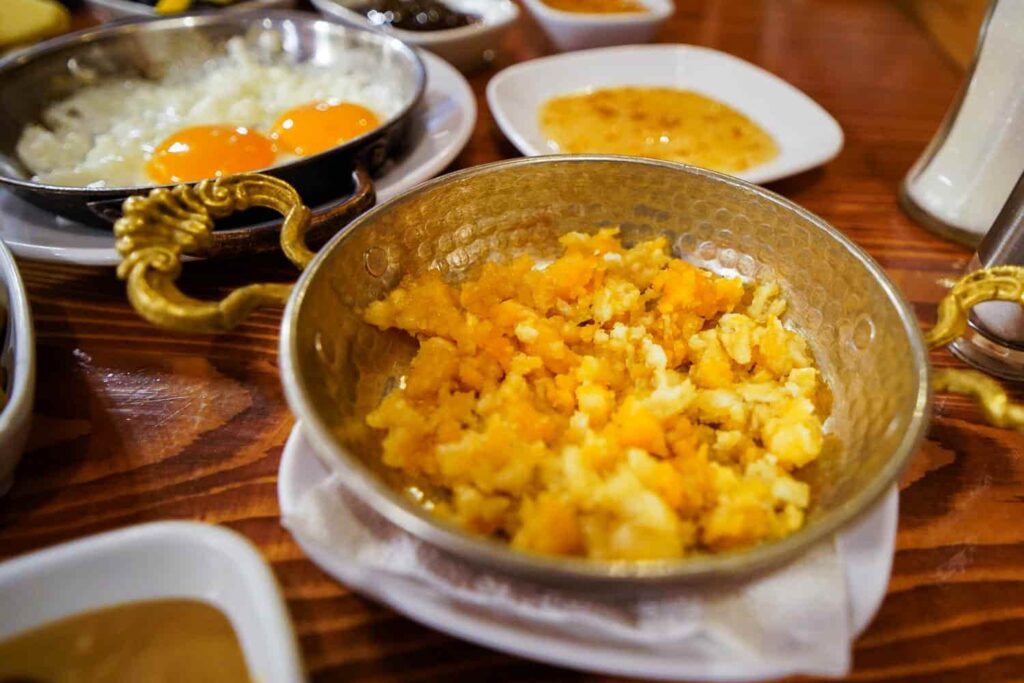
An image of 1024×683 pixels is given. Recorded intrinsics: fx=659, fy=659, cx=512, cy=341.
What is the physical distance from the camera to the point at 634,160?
107 cm

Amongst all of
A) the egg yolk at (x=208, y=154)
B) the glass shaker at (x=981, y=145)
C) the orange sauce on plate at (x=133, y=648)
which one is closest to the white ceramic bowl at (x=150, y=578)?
the orange sauce on plate at (x=133, y=648)

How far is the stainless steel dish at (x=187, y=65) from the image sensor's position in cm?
120

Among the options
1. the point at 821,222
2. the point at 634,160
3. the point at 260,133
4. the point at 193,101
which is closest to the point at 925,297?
the point at 821,222

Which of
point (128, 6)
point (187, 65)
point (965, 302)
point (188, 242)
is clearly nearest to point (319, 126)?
point (187, 65)

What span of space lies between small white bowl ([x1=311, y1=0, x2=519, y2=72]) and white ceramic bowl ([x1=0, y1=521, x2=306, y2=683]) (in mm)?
1482

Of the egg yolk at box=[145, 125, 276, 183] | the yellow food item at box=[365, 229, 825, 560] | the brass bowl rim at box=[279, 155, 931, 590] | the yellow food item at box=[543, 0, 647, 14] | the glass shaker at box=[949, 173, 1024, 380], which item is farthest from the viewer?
the yellow food item at box=[543, 0, 647, 14]

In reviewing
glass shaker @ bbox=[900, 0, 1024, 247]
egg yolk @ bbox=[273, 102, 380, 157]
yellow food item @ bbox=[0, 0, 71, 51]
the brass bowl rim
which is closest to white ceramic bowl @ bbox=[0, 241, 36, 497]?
the brass bowl rim

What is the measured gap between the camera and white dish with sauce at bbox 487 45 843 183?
1.52 meters

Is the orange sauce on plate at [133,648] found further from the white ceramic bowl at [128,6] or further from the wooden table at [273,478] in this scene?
the white ceramic bowl at [128,6]

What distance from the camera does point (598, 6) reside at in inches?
84.8

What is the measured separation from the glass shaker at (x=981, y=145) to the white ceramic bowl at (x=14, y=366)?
5.01 feet

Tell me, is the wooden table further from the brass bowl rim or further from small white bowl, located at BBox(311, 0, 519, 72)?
small white bowl, located at BBox(311, 0, 519, 72)

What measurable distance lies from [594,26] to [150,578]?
1861 mm

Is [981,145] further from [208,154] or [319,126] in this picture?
[208,154]
